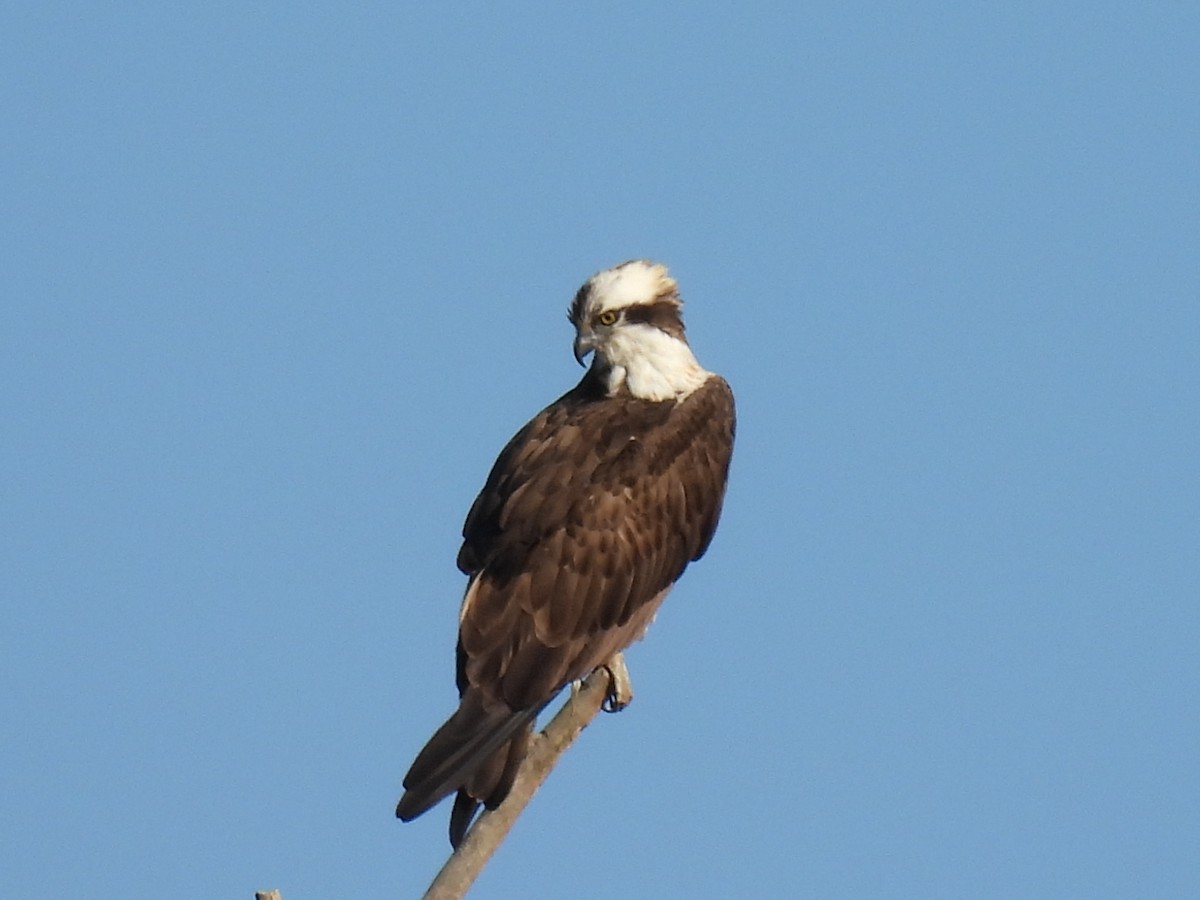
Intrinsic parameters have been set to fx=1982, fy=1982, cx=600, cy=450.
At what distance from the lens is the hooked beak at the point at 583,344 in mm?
11195

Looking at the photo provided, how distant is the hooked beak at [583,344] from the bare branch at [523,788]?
88.8 inches

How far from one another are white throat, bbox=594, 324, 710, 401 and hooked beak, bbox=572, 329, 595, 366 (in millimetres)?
85

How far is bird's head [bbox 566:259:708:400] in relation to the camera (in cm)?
1113

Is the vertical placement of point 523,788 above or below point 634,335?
below

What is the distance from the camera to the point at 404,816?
830 centimetres

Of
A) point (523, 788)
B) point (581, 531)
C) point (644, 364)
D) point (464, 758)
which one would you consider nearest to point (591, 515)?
point (581, 531)

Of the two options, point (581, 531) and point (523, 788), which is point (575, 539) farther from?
point (523, 788)

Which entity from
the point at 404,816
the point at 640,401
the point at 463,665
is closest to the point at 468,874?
the point at 404,816

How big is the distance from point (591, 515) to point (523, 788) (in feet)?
7.87

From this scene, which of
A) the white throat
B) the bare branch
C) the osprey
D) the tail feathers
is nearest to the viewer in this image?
the bare branch

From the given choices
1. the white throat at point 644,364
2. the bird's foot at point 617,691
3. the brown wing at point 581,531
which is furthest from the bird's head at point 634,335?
the bird's foot at point 617,691

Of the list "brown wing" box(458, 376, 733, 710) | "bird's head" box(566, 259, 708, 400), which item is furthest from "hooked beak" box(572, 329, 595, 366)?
"brown wing" box(458, 376, 733, 710)

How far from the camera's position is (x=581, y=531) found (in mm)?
10219

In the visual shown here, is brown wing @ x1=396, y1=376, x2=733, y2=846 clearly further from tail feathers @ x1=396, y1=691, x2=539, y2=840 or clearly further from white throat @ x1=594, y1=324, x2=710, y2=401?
white throat @ x1=594, y1=324, x2=710, y2=401
